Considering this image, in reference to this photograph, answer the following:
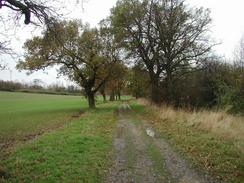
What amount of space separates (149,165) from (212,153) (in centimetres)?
254

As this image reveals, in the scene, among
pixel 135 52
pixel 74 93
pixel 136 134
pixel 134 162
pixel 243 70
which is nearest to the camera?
pixel 134 162

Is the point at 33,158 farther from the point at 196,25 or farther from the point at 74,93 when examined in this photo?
the point at 74,93

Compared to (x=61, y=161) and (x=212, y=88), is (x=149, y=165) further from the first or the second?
(x=212, y=88)

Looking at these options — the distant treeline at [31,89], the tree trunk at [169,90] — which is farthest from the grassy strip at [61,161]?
the distant treeline at [31,89]

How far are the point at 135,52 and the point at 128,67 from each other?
11.0ft

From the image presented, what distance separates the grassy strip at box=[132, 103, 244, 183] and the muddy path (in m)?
0.44

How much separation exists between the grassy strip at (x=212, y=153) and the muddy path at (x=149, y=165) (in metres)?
0.44

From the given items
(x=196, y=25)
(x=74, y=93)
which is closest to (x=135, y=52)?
(x=196, y=25)

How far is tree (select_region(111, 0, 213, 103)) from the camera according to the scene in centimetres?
3247

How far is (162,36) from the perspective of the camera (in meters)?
32.5

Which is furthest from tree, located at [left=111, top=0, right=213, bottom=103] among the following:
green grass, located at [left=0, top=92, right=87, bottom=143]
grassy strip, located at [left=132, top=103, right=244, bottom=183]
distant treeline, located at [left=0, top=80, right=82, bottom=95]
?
distant treeline, located at [left=0, top=80, right=82, bottom=95]

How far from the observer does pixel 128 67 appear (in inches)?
1524

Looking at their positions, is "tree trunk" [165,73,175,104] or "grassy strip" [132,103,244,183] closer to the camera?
"grassy strip" [132,103,244,183]

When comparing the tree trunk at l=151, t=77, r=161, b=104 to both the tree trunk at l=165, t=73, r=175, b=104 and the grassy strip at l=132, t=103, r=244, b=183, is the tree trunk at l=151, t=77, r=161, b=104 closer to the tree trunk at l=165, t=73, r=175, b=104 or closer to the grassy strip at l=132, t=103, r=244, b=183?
the tree trunk at l=165, t=73, r=175, b=104
